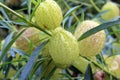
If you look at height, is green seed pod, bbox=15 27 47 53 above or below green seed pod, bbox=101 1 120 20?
above

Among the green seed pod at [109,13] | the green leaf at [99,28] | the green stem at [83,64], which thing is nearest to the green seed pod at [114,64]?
the green stem at [83,64]

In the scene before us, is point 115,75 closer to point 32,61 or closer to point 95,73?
point 95,73

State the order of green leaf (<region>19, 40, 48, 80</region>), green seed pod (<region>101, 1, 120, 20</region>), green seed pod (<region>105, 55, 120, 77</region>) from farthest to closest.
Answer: green seed pod (<region>101, 1, 120, 20</region>) < green seed pod (<region>105, 55, 120, 77</region>) < green leaf (<region>19, 40, 48, 80</region>)

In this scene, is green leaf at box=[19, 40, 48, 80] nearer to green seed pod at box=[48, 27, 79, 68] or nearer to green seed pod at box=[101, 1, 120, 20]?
green seed pod at box=[48, 27, 79, 68]

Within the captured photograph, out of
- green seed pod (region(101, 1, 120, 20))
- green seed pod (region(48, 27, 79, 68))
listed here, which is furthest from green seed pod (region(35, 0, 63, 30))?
green seed pod (region(101, 1, 120, 20))

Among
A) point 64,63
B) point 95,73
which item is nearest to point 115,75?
point 95,73

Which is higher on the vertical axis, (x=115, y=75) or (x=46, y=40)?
(x=46, y=40)
